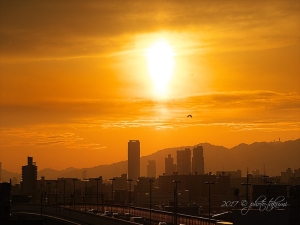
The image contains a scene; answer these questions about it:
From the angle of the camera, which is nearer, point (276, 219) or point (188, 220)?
point (276, 219)

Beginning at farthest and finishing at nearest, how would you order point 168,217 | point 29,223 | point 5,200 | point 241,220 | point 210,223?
point 168,217
point 210,223
point 5,200
point 29,223
point 241,220

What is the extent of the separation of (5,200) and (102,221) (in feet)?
130

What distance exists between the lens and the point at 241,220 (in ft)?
229

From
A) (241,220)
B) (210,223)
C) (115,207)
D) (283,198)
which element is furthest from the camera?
(115,207)

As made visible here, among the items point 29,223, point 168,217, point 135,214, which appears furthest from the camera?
point 135,214

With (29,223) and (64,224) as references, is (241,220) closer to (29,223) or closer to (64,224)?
(29,223)

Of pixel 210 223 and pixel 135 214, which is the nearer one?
pixel 210 223

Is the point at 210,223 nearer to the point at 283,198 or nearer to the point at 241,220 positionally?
the point at 283,198

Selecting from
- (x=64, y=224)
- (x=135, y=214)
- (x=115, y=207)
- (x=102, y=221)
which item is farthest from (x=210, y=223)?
(x=115, y=207)

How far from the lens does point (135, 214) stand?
179 metres

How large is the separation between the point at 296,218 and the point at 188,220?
36545 mm

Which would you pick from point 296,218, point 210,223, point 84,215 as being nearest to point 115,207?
point 84,215

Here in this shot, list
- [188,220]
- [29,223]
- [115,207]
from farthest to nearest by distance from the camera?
1. [115,207]
2. [188,220]
3. [29,223]

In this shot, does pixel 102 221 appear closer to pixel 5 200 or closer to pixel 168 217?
pixel 168 217
